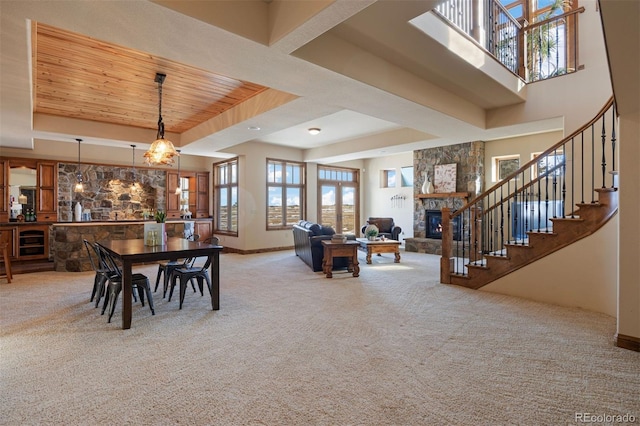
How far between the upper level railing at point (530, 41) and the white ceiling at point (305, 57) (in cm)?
69

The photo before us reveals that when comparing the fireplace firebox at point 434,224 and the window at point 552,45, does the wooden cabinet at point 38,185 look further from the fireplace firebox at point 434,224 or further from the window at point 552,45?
the window at point 552,45

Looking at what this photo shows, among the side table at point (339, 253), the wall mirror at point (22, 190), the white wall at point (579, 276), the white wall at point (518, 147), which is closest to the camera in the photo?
the white wall at point (579, 276)

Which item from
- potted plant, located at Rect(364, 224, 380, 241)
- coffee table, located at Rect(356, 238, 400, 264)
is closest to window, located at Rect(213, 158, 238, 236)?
potted plant, located at Rect(364, 224, 380, 241)

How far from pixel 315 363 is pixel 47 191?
339 inches

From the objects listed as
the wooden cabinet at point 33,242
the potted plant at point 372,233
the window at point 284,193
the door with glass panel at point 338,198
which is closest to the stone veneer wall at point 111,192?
the wooden cabinet at point 33,242

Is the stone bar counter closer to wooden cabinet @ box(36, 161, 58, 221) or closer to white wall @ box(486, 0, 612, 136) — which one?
wooden cabinet @ box(36, 161, 58, 221)

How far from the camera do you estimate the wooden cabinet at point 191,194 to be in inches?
390

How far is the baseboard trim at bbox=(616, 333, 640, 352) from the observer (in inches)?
112

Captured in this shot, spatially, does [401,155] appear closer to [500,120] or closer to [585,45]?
[500,120]

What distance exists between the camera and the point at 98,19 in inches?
99.6

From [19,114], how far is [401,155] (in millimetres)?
9113

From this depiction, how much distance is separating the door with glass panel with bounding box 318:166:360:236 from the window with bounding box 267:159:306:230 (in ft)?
2.47

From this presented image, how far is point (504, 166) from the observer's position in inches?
322

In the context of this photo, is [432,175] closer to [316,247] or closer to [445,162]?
[445,162]
